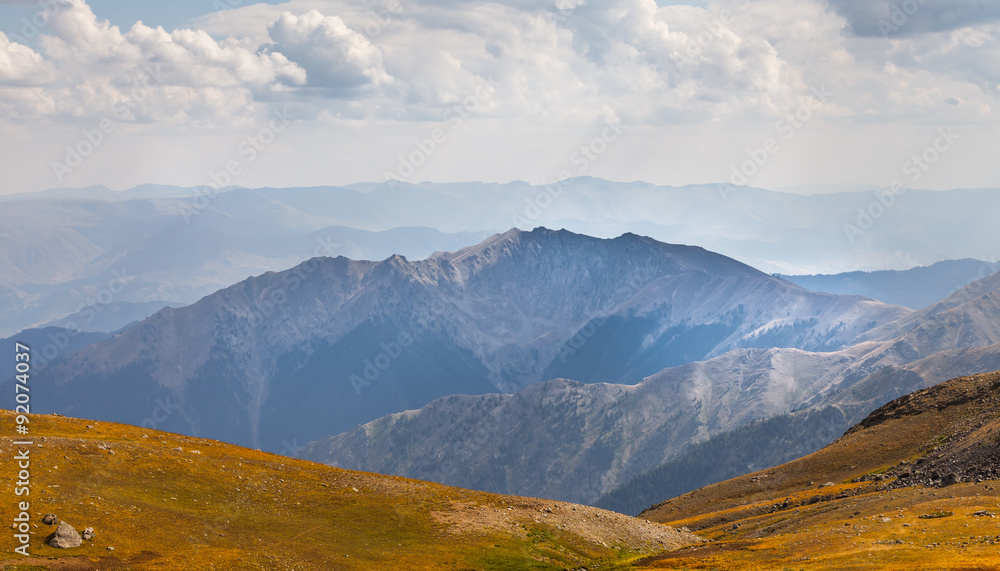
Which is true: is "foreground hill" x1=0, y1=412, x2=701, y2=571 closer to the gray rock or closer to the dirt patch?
the dirt patch

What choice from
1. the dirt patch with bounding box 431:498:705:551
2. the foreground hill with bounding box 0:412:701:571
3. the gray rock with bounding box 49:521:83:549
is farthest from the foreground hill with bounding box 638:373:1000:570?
the gray rock with bounding box 49:521:83:549

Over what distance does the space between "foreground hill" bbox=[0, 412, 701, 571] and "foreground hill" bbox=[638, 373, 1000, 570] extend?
35.7ft

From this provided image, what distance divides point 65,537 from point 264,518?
57.5 feet

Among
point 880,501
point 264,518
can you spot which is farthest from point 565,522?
point 880,501

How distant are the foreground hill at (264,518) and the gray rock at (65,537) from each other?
487mm

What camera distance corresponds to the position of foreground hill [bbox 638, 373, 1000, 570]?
57.6 metres

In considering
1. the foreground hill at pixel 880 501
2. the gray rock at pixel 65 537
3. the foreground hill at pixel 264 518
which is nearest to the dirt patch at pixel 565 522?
the foreground hill at pixel 264 518

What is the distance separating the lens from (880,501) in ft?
261

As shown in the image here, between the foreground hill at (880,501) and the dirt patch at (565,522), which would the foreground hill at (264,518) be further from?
the foreground hill at (880,501)

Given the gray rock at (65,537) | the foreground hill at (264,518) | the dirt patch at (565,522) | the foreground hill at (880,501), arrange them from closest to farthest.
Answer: the gray rock at (65,537)
the foreground hill at (264,518)
the foreground hill at (880,501)
the dirt patch at (565,522)

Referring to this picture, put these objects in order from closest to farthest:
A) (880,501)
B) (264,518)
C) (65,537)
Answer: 1. (65,537)
2. (264,518)
3. (880,501)

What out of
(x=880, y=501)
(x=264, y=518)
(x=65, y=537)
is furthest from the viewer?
(x=880, y=501)

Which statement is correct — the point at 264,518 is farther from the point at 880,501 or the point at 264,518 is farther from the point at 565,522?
the point at 880,501

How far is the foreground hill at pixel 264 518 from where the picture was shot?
55844 mm
